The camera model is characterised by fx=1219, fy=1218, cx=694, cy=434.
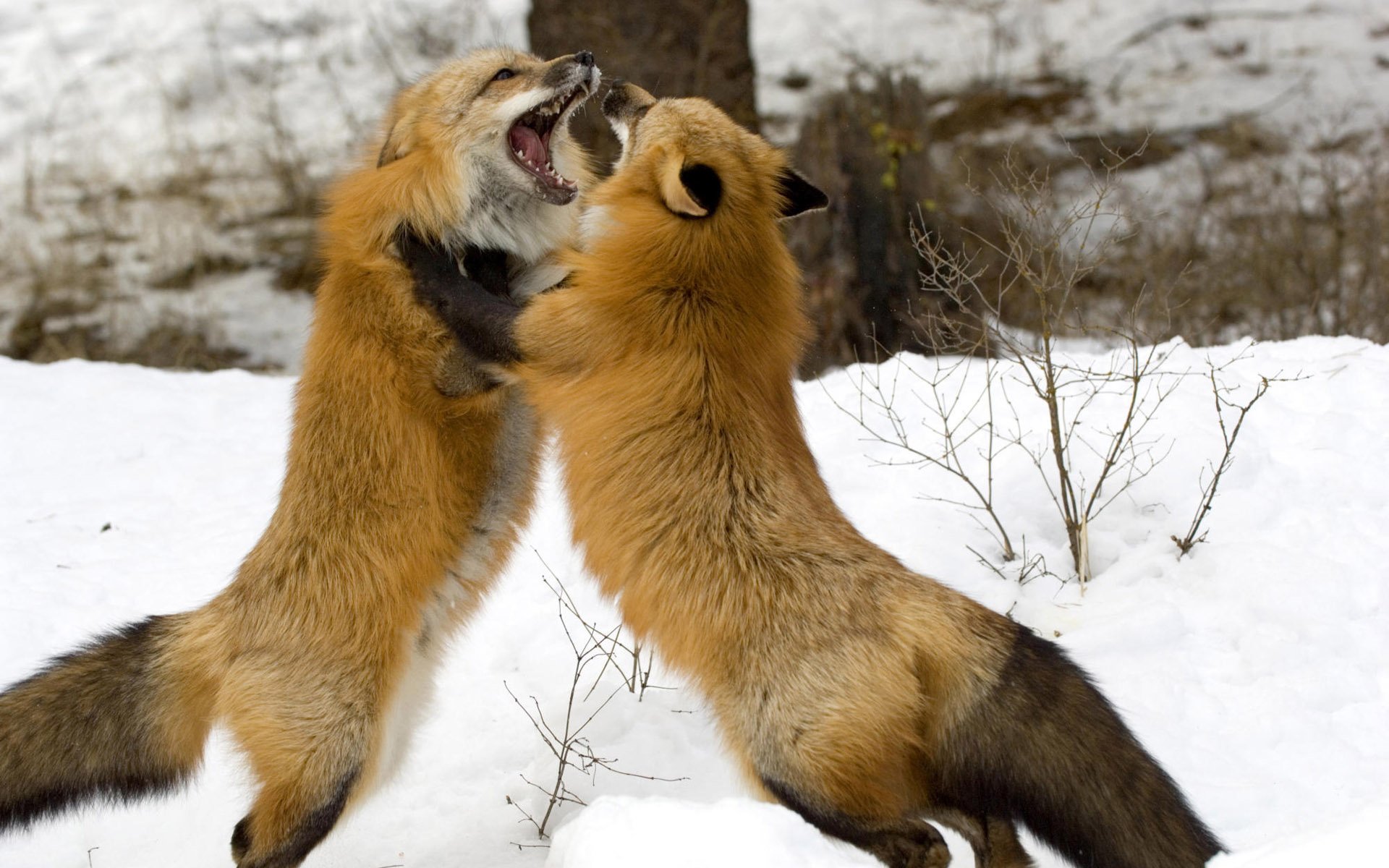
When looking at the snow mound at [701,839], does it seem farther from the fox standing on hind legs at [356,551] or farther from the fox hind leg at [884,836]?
→ the fox standing on hind legs at [356,551]

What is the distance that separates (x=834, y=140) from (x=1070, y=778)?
7264 millimetres

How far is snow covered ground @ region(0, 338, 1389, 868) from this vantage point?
4758 millimetres

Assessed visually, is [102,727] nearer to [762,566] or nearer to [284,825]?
[284,825]

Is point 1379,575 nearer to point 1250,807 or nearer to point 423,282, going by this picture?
point 1250,807

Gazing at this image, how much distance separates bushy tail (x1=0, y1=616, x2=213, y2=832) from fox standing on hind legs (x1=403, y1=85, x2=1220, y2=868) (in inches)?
66.6

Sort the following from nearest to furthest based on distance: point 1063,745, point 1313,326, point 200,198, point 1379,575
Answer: point 1063,745 → point 1379,575 → point 1313,326 → point 200,198

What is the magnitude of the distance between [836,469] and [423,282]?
10.5 feet

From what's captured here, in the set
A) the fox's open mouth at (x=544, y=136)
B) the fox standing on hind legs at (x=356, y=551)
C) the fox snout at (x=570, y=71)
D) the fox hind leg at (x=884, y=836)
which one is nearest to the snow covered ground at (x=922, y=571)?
the fox hind leg at (x=884, y=836)

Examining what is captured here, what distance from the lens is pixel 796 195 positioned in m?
4.93

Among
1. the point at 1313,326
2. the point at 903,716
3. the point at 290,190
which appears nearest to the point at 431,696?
the point at 903,716

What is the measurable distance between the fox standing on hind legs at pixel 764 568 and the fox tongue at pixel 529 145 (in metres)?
0.58

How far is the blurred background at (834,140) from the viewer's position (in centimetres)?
1005

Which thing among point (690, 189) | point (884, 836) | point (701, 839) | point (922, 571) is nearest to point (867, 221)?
point (922, 571)

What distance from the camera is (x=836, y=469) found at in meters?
7.24
